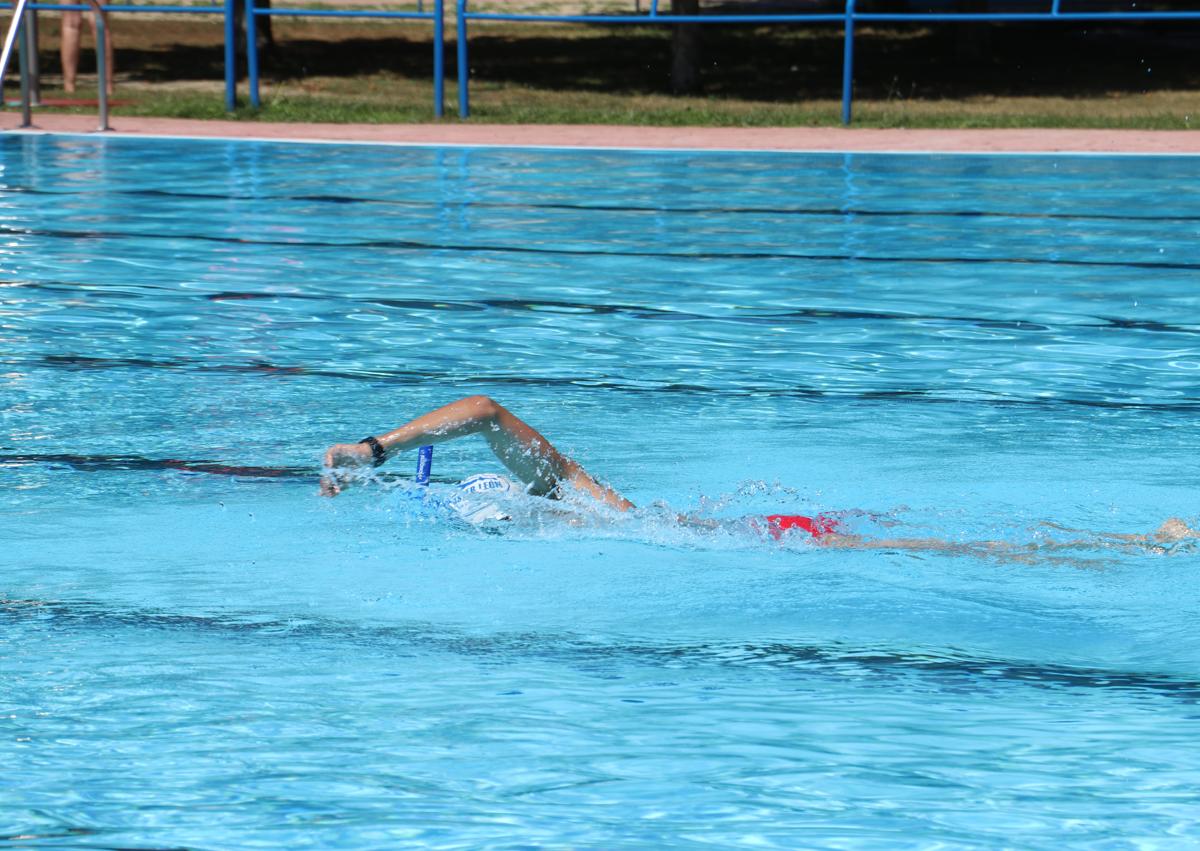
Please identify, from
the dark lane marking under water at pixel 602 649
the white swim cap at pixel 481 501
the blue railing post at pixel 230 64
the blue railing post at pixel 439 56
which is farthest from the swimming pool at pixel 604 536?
the blue railing post at pixel 230 64

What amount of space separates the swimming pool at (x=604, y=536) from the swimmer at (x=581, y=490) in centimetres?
5

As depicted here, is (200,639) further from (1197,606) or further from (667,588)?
(1197,606)

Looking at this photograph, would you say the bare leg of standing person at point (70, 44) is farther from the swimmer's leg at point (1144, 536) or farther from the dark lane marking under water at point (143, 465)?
the swimmer's leg at point (1144, 536)

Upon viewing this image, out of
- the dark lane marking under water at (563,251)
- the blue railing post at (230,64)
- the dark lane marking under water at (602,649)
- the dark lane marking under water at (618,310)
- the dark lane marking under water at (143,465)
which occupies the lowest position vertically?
the dark lane marking under water at (602,649)

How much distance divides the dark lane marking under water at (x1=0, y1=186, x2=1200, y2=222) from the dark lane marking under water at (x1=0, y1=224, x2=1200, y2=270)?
141cm

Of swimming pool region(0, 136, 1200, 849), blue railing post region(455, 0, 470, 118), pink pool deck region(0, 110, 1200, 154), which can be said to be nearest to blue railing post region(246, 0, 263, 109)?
pink pool deck region(0, 110, 1200, 154)

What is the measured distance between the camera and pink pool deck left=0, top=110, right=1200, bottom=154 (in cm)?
1548

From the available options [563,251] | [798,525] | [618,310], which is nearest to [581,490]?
[798,525]

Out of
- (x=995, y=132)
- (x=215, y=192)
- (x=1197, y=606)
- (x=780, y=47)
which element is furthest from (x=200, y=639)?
(x=780, y=47)

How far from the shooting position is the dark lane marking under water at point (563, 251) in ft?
34.5

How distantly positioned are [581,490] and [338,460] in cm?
96

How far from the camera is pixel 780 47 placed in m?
26.5

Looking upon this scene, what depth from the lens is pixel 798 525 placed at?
18.1 ft

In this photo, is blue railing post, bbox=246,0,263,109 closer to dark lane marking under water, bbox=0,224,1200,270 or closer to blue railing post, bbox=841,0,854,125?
blue railing post, bbox=841,0,854,125
